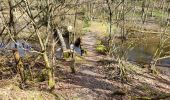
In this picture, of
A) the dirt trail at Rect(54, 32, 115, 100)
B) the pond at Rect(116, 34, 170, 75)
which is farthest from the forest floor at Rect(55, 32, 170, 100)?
the pond at Rect(116, 34, 170, 75)

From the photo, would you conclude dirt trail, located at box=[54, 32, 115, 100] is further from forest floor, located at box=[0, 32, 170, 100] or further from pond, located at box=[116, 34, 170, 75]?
pond, located at box=[116, 34, 170, 75]

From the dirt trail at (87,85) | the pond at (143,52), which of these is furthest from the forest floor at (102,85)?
the pond at (143,52)

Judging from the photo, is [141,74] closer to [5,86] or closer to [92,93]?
[92,93]

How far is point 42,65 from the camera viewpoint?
19.6 metres

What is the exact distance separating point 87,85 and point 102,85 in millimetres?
958

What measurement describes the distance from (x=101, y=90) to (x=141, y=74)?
5.61 m

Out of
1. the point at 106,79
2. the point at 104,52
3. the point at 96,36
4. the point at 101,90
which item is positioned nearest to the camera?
the point at 101,90

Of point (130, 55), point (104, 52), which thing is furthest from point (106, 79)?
point (130, 55)

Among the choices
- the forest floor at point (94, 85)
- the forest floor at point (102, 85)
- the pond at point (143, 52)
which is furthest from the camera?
the pond at point (143, 52)

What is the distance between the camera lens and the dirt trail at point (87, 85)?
1500 centimetres

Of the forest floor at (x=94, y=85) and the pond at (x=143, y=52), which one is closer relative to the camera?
the forest floor at (x=94, y=85)

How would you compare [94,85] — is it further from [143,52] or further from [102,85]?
[143,52]

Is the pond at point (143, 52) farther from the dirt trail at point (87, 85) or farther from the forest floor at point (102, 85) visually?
the dirt trail at point (87, 85)

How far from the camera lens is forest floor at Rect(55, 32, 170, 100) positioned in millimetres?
15242
